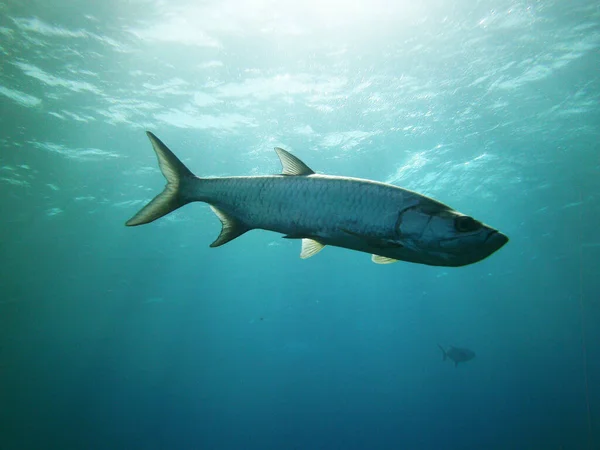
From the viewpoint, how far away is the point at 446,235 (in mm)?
2213

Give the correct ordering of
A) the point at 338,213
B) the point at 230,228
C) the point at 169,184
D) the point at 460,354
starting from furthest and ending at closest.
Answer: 1. the point at 460,354
2. the point at 169,184
3. the point at 230,228
4. the point at 338,213

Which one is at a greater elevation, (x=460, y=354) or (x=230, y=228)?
(x=230, y=228)

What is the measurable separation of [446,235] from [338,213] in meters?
0.85

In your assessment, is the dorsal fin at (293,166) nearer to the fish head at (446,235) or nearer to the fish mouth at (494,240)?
the fish head at (446,235)

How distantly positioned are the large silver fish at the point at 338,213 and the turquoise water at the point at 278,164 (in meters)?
8.75

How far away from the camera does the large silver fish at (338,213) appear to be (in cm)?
224

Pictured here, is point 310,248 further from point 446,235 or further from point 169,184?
point 169,184

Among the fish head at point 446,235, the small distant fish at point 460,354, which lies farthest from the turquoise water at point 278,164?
the fish head at point 446,235

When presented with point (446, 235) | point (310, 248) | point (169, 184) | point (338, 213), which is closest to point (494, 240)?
point (446, 235)

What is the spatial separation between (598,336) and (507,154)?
242 feet

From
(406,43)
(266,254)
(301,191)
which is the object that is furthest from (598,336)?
(301,191)

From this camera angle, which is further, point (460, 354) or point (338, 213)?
point (460, 354)

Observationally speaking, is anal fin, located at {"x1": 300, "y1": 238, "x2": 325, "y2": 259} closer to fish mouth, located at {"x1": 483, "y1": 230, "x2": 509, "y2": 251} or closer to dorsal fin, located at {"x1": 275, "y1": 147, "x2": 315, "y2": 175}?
dorsal fin, located at {"x1": 275, "y1": 147, "x2": 315, "y2": 175}

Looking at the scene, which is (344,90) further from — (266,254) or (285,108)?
(266,254)
